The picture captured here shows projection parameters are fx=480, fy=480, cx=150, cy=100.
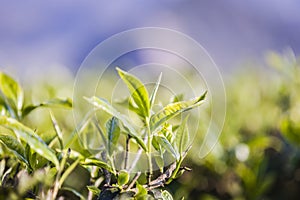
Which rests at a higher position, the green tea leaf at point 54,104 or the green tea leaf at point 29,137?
the green tea leaf at point 54,104

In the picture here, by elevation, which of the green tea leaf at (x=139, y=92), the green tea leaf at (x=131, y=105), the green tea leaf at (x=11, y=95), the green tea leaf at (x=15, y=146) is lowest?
the green tea leaf at (x=15, y=146)

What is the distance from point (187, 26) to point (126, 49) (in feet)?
22.1

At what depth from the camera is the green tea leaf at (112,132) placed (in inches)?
26.6

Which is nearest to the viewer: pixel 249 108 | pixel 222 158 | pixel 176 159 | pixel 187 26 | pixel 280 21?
pixel 176 159

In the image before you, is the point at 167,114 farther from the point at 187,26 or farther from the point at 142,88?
the point at 187,26

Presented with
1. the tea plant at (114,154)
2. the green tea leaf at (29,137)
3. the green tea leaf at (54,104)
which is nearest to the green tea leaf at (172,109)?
the tea plant at (114,154)

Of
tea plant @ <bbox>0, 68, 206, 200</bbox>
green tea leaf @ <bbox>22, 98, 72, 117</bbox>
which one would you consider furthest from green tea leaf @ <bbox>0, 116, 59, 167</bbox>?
green tea leaf @ <bbox>22, 98, 72, 117</bbox>

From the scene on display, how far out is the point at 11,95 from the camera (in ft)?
2.88

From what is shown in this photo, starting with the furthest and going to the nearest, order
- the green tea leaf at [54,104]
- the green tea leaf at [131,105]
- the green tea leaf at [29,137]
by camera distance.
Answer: the green tea leaf at [54,104] → the green tea leaf at [131,105] → the green tea leaf at [29,137]

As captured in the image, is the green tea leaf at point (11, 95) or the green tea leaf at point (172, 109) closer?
the green tea leaf at point (172, 109)

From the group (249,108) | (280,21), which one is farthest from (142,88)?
(280,21)

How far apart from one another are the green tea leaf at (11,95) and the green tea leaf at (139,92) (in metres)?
0.29

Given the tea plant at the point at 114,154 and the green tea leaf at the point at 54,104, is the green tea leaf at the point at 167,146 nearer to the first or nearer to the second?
the tea plant at the point at 114,154

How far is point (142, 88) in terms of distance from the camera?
646 millimetres
